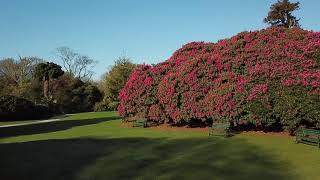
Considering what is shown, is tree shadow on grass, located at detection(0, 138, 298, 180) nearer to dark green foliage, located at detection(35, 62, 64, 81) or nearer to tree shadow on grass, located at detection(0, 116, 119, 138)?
tree shadow on grass, located at detection(0, 116, 119, 138)

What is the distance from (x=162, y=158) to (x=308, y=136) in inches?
246

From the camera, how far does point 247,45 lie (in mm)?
23656

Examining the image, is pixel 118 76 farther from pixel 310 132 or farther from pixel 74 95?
pixel 310 132

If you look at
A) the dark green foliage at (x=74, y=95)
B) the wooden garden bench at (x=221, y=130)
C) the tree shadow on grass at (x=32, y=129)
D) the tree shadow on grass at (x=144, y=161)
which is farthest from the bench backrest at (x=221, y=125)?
the dark green foliage at (x=74, y=95)

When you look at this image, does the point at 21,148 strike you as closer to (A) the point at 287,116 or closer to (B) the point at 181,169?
(B) the point at 181,169

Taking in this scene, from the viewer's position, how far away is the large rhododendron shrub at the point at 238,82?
1903 centimetres

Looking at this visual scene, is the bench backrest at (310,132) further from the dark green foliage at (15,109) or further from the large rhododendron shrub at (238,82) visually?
the dark green foliage at (15,109)

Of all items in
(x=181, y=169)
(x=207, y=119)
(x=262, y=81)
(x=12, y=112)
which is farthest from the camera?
(x=12, y=112)

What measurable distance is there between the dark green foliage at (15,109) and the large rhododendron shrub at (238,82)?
1654 centimetres

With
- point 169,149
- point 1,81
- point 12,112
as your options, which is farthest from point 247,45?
point 1,81

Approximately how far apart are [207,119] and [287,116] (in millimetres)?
5204

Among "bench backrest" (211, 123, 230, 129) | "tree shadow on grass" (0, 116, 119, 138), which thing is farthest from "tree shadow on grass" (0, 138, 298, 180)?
"tree shadow on grass" (0, 116, 119, 138)

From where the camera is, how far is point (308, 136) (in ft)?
56.6

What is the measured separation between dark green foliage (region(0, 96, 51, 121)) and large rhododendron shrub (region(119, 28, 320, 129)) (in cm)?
1654
